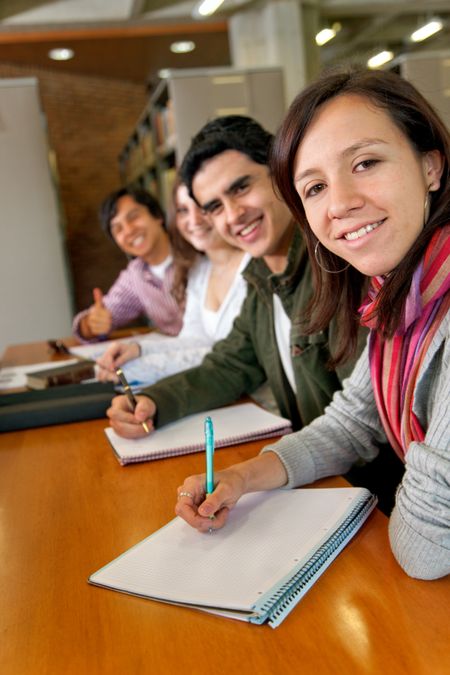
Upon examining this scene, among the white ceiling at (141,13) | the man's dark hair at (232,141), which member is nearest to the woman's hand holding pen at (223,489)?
the man's dark hair at (232,141)

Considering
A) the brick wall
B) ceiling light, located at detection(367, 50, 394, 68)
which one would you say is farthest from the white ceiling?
the brick wall

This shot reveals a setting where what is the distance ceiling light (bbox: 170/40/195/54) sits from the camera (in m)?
6.88

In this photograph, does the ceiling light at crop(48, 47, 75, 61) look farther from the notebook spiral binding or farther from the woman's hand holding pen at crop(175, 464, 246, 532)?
the notebook spiral binding

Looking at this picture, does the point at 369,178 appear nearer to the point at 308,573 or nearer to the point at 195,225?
the point at 308,573

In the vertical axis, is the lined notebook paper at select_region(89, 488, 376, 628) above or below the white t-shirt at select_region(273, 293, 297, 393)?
below

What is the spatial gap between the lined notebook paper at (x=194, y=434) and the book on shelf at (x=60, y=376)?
1.74 ft

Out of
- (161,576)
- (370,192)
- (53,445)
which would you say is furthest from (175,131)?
(161,576)

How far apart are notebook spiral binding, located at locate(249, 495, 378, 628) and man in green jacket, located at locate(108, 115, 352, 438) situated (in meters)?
0.59

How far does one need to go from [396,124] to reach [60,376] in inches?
53.0

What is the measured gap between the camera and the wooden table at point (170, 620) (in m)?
0.60

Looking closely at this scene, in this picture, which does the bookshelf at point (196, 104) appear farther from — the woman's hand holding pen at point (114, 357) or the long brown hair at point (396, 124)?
the long brown hair at point (396, 124)

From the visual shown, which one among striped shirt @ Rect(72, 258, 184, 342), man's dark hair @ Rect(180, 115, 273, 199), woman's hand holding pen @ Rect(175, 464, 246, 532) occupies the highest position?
man's dark hair @ Rect(180, 115, 273, 199)

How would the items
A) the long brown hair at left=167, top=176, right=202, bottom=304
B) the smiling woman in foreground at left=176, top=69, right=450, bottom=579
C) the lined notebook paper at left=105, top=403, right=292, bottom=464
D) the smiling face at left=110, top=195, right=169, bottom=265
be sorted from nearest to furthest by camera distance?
the smiling woman in foreground at left=176, top=69, right=450, bottom=579, the lined notebook paper at left=105, top=403, right=292, bottom=464, the long brown hair at left=167, top=176, right=202, bottom=304, the smiling face at left=110, top=195, right=169, bottom=265

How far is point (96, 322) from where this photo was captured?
2943 millimetres
